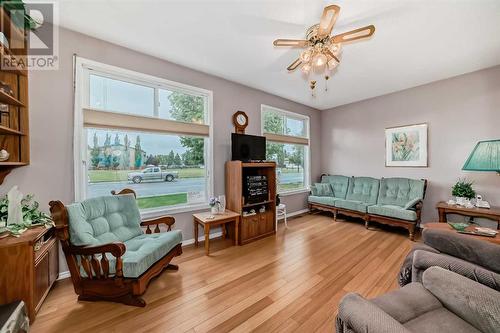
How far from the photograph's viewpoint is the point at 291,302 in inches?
72.2

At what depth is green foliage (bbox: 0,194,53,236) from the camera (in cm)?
164

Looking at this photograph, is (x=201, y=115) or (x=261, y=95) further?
(x=261, y=95)

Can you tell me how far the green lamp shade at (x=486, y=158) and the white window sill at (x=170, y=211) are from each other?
3.82 meters

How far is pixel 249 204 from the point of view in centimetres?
329

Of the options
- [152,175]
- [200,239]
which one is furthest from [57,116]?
[200,239]

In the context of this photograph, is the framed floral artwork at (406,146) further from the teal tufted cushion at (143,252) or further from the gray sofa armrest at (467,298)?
the teal tufted cushion at (143,252)

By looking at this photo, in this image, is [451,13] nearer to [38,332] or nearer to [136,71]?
[136,71]

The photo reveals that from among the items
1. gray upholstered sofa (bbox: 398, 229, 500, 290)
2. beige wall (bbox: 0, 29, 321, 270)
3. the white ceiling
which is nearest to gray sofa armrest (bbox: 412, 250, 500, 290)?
gray upholstered sofa (bbox: 398, 229, 500, 290)

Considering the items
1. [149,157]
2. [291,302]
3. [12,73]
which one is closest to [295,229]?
[291,302]

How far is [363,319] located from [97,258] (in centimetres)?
215

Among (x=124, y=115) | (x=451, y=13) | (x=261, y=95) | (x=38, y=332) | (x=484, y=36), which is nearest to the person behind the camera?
(x=38, y=332)

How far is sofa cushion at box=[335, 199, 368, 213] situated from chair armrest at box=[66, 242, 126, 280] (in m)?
3.94

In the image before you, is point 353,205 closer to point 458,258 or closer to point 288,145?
point 288,145

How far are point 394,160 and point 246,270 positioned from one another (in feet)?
12.6
